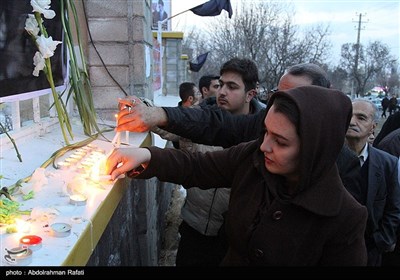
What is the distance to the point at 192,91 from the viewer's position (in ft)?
20.1

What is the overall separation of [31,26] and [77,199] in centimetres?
82

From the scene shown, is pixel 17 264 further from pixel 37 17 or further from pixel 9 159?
pixel 37 17

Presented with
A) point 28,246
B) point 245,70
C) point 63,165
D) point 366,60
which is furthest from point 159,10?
point 366,60

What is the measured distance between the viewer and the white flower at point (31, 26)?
5.74 ft

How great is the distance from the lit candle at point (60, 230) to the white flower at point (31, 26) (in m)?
0.95

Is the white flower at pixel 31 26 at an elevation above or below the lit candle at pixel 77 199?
above

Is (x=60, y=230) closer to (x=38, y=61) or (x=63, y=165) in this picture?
(x=63, y=165)

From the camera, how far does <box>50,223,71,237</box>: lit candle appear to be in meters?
1.18

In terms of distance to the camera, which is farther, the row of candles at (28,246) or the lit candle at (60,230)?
the lit candle at (60,230)

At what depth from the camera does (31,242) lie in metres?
1.10

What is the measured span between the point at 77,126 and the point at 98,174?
1110 millimetres

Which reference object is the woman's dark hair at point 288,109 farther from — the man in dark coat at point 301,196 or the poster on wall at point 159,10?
the poster on wall at point 159,10

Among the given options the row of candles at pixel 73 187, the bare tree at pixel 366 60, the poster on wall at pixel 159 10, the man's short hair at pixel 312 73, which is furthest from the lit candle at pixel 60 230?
the bare tree at pixel 366 60

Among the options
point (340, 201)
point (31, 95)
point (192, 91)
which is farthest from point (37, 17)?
point (192, 91)
